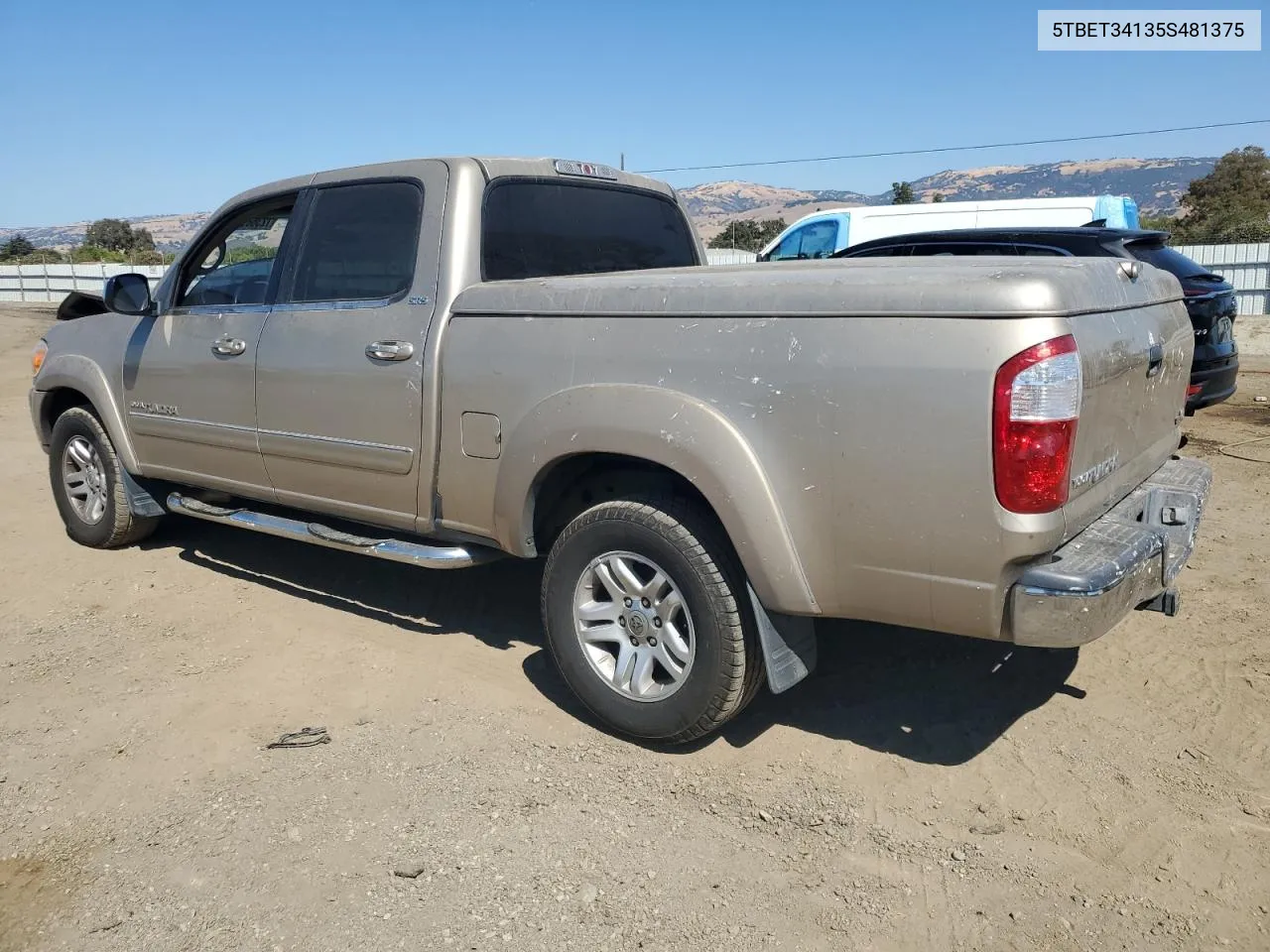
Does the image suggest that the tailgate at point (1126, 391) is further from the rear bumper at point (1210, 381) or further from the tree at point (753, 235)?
the tree at point (753, 235)

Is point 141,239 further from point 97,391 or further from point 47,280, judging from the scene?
point 97,391

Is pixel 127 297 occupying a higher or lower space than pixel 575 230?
lower

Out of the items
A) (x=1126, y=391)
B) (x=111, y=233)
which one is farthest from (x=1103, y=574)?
(x=111, y=233)

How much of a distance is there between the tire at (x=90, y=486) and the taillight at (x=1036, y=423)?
4.79 meters

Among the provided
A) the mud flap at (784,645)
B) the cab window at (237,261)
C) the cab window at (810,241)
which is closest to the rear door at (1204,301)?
the mud flap at (784,645)

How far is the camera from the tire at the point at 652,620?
320 cm

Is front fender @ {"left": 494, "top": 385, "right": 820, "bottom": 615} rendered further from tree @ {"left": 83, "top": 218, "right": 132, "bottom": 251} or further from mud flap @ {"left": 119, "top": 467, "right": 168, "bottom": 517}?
tree @ {"left": 83, "top": 218, "right": 132, "bottom": 251}

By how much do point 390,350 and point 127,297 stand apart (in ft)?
6.63

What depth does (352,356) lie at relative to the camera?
13.4 feet

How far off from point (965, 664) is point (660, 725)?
142 cm

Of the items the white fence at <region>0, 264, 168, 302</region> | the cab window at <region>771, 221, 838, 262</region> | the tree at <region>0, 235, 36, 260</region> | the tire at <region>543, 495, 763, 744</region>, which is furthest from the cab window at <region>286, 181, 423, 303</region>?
the tree at <region>0, 235, 36, 260</region>

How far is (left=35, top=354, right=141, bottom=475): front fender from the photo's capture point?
544cm

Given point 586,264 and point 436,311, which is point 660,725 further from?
Result: point 586,264

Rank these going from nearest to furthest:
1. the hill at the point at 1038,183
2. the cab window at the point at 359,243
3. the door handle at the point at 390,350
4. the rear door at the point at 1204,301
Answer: the door handle at the point at 390,350
the cab window at the point at 359,243
the rear door at the point at 1204,301
the hill at the point at 1038,183
